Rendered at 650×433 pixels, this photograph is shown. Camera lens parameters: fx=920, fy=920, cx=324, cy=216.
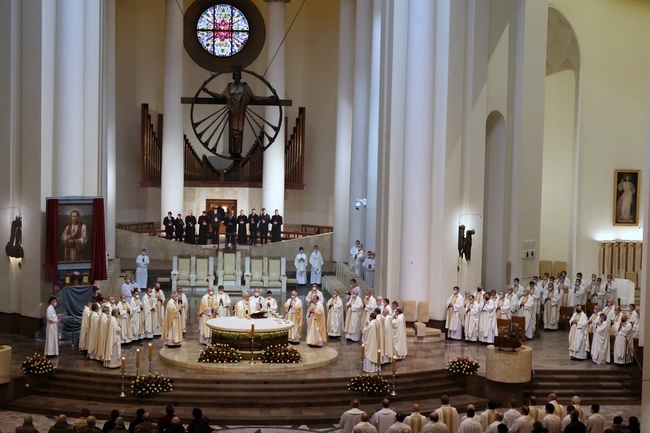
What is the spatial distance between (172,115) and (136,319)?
Result: 14.4m

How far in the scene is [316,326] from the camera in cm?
1903

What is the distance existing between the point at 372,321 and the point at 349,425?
15.0 ft

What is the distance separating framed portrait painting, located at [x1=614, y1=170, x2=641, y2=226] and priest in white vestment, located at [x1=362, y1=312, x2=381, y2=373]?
47.1 ft

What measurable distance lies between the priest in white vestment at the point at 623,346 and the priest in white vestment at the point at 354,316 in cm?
533

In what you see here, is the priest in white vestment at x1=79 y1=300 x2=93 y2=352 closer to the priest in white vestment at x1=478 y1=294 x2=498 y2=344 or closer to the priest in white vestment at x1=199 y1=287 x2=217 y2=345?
the priest in white vestment at x1=199 y1=287 x2=217 y2=345

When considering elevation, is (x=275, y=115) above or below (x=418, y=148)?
above

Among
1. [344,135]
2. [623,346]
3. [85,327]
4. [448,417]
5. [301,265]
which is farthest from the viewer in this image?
[344,135]

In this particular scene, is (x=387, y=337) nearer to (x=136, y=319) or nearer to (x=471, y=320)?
(x=471, y=320)

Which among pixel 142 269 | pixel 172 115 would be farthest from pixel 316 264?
pixel 172 115

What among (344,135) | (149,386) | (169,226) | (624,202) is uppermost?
(344,135)

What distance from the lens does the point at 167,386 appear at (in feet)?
52.1

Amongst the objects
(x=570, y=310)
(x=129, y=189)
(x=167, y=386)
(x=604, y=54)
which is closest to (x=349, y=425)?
(x=167, y=386)

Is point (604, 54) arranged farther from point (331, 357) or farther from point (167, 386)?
point (167, 386)

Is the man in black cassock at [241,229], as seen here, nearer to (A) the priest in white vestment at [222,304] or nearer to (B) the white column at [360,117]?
(B) the white column at [360,117]
